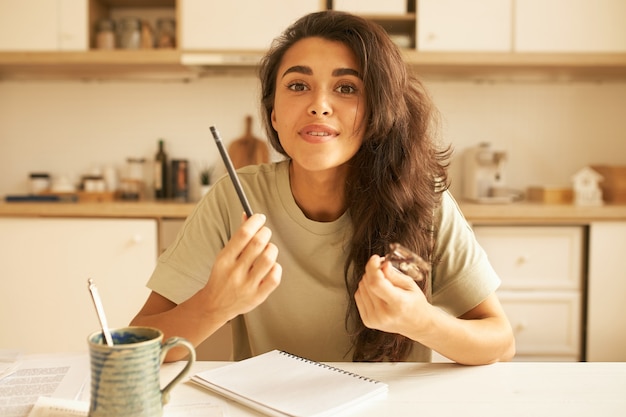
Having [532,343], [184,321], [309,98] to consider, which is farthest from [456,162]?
[184,321]

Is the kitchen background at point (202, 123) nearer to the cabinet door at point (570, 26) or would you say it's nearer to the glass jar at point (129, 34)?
the glass jar at point (129, 34)

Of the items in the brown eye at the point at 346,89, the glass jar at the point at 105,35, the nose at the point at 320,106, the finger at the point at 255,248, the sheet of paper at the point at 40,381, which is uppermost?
the glass jar at the point at 105,35

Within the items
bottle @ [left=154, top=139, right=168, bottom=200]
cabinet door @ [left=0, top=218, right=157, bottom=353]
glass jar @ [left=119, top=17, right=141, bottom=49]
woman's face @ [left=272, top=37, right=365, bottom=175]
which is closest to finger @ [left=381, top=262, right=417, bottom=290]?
woman's face @ [left=272, top=37, right=365, bottom=175]

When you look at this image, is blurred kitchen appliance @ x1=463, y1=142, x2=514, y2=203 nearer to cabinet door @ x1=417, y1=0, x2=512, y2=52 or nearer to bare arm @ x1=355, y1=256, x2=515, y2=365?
A: cabinet door @ x1=417, y1=0, x2=512, y2=52

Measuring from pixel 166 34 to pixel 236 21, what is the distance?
1.28 feet

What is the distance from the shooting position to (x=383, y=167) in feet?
4.15

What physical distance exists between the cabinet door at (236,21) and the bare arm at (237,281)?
6.47 feet

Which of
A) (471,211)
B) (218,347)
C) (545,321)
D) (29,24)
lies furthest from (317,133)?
(29,24)

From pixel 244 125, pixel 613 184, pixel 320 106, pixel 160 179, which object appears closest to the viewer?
pixel 320 106

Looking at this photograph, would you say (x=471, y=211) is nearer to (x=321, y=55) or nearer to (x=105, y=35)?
(x=321, y=55)

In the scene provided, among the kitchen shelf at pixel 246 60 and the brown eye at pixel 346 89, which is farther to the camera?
the kitchen shelf at pixel 246 60

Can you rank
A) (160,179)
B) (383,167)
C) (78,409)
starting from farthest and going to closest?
(160,179) < (383,167) < (78,409)

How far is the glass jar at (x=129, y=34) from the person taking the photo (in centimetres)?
287

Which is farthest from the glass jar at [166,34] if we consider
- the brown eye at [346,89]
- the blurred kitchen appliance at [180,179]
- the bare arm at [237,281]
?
the bare arm at [237,281]
